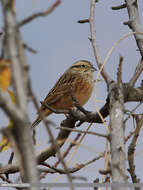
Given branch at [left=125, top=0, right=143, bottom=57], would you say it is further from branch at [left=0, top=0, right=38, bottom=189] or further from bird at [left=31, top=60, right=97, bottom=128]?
branch at [left=0, top=0, right=38, bottom=189]

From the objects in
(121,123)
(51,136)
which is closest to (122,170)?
(121,123)

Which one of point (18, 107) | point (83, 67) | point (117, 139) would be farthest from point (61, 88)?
point (18, 107)

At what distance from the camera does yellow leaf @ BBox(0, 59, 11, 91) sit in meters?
1.29

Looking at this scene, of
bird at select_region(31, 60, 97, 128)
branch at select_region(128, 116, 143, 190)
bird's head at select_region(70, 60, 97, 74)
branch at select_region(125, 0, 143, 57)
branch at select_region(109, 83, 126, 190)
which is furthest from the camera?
bird's head at select_region(70, 60, 97, 74)

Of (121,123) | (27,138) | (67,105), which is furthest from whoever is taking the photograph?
(67,105)

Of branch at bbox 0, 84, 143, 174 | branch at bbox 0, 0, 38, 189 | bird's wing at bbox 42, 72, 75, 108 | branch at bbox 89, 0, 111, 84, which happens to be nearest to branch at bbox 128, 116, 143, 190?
branch at bbox 0, 84, 143, 174

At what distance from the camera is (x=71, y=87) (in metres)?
6.91

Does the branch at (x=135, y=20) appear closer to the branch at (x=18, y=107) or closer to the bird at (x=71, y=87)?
the bird at (x=71, y=87)

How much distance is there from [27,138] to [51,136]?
13cm

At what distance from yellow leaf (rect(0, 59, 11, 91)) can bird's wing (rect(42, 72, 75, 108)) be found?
546cm

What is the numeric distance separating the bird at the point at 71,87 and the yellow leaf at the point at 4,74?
16.4 ft

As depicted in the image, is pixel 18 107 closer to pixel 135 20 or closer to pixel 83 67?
pixel 135 20

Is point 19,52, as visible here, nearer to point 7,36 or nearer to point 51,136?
point 7,36

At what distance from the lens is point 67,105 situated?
675 cm
